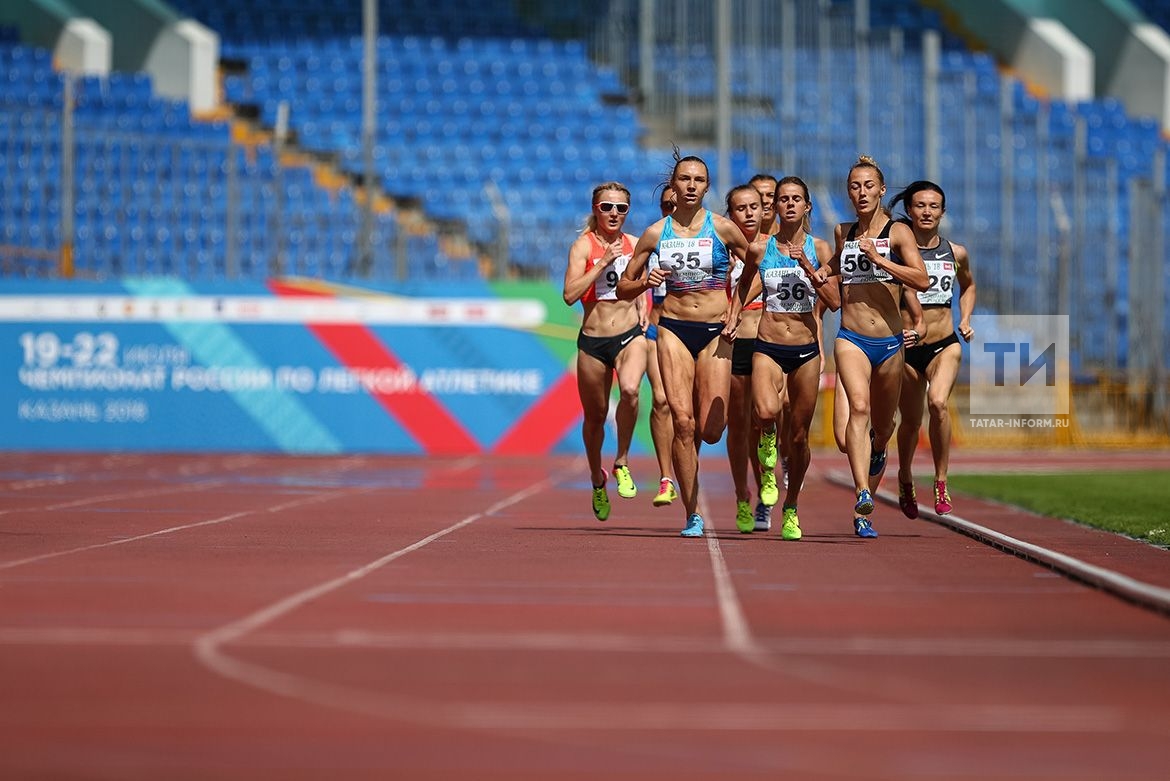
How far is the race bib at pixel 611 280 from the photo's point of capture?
1357 centimetres

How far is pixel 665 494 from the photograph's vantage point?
13.2 m

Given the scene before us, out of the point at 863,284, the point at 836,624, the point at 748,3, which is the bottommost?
the point at 836,624

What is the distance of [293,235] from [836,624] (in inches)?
1026

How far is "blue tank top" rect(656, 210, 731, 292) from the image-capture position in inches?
516

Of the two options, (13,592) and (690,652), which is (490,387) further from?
(690,652)

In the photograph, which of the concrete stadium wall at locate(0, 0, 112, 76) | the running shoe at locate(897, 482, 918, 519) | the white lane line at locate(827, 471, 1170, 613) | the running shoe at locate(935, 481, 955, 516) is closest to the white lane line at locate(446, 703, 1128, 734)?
the white lane line at locate(827, 471, 1170, 613)

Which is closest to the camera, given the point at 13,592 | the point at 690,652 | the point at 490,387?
the point at 690,652

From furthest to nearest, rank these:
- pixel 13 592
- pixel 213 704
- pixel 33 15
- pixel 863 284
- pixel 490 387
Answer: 1. pixel 33 15
2. pixel 490 387
3. pixel 863 284
4. pixel 13 592
5. pixel 213 704

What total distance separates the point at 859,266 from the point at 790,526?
1.91 metres

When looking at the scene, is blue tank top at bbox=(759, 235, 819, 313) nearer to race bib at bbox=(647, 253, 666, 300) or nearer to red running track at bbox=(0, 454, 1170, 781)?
race bib at bbox=(647, 253, 666, 300)

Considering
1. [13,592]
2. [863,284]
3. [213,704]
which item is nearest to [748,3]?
[863,284]

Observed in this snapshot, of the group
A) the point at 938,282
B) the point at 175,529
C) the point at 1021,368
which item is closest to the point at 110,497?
the point at 175,529

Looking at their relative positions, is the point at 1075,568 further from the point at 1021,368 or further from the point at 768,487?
the point at 1021,368

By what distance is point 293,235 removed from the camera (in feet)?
109
